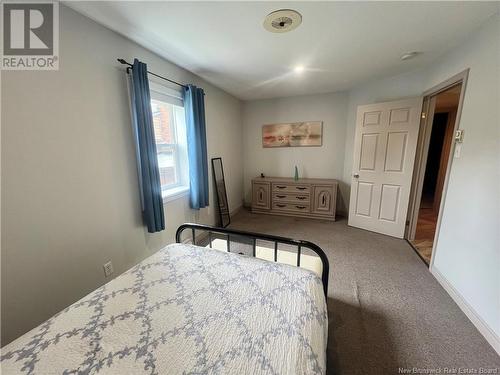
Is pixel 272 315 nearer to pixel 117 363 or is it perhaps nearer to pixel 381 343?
pixel 117 363

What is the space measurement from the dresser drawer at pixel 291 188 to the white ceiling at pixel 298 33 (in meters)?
1.83

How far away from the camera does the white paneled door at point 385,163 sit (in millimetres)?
2641

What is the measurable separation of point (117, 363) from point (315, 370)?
725 millimetres

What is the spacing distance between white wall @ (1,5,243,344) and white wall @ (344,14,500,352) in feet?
9.44

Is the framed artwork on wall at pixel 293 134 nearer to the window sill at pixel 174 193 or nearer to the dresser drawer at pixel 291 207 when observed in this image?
the dresser drawer at pixel 291 207

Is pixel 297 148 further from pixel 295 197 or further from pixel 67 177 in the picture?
pixel 67 177

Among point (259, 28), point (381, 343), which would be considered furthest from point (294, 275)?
point (259, 28)

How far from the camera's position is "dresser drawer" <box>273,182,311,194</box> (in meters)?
3.65

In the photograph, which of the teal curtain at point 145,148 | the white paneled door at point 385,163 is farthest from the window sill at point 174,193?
the white paneled door at point 385,163

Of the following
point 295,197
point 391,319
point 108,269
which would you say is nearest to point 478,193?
point 391,319

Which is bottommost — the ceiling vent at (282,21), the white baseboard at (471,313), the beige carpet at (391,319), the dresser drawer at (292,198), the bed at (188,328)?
the beige carpet at (391,319)

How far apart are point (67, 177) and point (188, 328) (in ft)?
4.42

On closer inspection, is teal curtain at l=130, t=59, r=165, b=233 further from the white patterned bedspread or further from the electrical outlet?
the white patterned bedspread

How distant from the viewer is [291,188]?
12.3 ft
